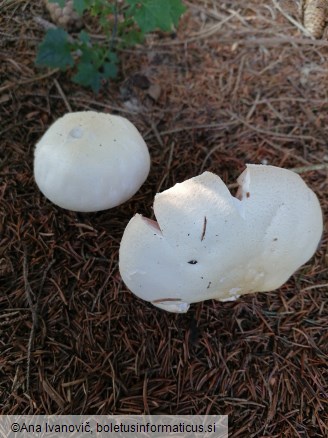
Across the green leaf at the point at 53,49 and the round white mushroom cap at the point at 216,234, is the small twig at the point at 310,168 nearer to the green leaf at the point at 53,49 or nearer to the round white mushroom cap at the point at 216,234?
the round white mushroom cap at the point at 216,234

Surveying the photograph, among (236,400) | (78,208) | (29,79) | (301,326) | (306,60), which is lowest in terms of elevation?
(236,400)

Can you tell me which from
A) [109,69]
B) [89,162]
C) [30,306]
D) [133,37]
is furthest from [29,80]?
[30,306]

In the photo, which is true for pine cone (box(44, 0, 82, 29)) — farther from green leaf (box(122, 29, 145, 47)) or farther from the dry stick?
the dry stick

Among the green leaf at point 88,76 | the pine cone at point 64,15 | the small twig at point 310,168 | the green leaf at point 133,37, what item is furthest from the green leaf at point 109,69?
the small twig at point 310,168

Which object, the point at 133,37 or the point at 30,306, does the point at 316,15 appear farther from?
the point at 30,306

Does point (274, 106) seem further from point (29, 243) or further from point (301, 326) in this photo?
point (29, 243)

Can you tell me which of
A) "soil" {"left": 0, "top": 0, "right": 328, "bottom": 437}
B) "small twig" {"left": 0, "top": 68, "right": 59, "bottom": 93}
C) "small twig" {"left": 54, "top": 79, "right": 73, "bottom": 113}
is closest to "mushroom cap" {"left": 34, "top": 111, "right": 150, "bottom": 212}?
"soil" {"left": 0, "top": 0, "right": 328, "bottom": 437}

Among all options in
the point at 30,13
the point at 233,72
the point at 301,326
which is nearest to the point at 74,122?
the point at 30,13
